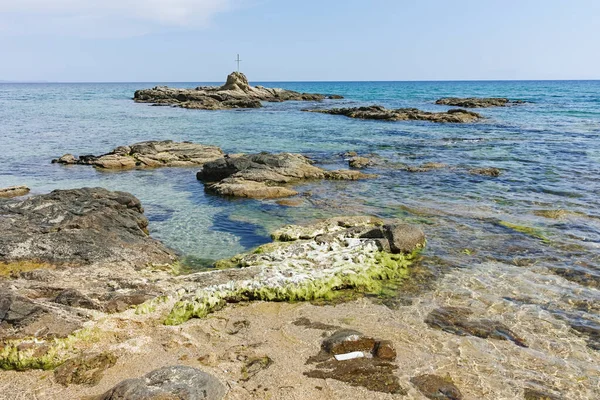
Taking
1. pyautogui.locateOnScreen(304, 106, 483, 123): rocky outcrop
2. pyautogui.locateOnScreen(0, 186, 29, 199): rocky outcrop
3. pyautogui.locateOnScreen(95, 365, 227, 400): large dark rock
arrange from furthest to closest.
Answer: pyautogui.locateOnScreen(304, 106, 483, 123): rocky outcrop
pyautogui.locateOnScreen(0, 186, 29, 199): rocky outcrop
pyautogui.locateOnScreen(95, 365, 227, 400): large dark rock

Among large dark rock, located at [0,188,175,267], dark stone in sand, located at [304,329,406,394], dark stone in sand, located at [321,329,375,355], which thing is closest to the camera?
dark stone in sand, located at [304,329,406,394]

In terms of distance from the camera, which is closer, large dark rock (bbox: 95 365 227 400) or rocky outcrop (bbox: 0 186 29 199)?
large dark rock (bbox: 95 365 227 400)

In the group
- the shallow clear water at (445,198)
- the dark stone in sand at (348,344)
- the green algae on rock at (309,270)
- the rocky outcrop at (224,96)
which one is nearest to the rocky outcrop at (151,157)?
the shallow clear water at (445,198)

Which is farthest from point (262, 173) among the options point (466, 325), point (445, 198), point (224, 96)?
point (224, 96)

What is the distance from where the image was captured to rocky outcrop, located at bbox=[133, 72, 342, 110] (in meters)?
74.3

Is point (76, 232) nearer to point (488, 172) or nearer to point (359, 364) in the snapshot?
point (359, 364)

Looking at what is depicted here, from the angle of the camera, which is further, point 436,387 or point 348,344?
point 348,344

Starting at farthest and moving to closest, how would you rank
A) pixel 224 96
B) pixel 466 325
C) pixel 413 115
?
pixel 224 96
pixel 413 115
pixel 466 325

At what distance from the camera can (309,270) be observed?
35.3ft

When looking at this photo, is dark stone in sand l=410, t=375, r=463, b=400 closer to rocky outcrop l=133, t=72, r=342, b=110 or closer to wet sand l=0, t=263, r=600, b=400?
wet sand l=0, t=263, r=600, b=400

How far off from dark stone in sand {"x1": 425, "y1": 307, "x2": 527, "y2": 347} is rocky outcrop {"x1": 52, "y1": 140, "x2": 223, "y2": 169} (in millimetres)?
20227

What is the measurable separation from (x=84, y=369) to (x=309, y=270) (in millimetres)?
5416

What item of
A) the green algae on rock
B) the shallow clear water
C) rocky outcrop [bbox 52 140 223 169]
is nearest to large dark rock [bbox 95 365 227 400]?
the green algae on rock

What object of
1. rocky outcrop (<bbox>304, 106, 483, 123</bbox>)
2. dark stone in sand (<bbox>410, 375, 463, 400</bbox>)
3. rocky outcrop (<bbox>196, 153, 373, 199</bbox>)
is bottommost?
dark stone in sand (<bbox>410, 375, 463, 400</bbox>)
